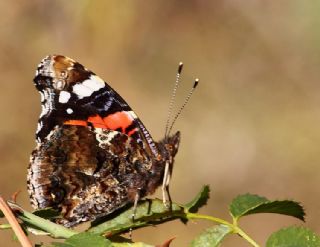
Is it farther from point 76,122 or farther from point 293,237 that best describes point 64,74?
point 293,237

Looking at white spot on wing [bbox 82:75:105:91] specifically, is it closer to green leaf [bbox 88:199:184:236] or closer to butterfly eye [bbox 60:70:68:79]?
butterfly eye [bbox 60:70:68:79]

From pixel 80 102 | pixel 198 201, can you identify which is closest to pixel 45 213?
pixel 198 201

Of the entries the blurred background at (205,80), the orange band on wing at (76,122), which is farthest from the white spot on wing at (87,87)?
the blurred background at (205,80)

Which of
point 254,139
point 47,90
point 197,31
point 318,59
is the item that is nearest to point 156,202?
point 47,90

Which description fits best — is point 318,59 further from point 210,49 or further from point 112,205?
point 112,205

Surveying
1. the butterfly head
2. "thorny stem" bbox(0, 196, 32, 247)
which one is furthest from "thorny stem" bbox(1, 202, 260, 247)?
the butterfly head

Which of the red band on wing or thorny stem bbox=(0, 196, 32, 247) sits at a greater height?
the red band on wing
